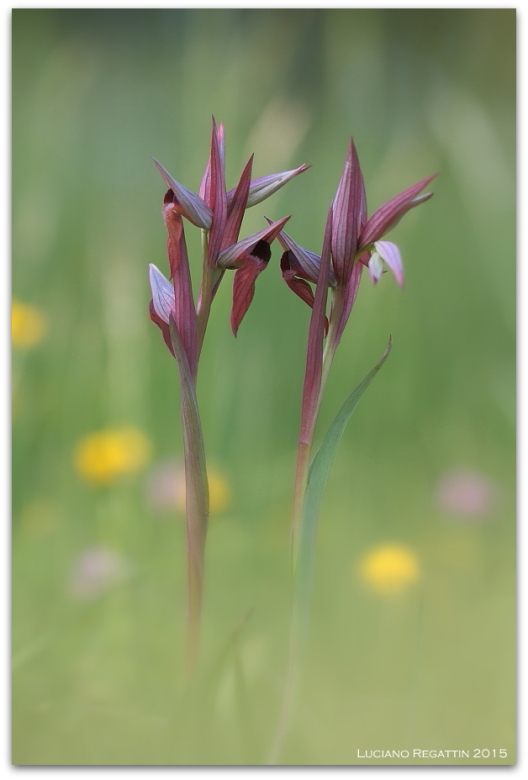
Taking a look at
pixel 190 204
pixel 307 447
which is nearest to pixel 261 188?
pixel 190 204

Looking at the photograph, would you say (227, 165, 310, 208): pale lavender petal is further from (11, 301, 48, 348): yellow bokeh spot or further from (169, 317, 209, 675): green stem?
(11, 301, 48, 348): yellow bokeh spot

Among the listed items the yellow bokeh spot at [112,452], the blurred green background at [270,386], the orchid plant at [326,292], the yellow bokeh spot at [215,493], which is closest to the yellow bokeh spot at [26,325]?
the blurred green background at [270,386]

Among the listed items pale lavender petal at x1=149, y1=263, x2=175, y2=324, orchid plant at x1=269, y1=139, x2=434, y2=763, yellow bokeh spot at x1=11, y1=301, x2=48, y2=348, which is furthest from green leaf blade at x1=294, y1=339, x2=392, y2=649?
yellow bokeh spot at x1=11, y1=301, x2=48, y2=348

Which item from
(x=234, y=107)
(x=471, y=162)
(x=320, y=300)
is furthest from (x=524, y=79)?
(x=320, y=300)

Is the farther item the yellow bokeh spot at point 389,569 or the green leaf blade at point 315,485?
the yellow bokeh spot at point 389,569

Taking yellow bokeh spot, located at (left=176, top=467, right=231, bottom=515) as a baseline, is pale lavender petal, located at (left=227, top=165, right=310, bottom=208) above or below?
above

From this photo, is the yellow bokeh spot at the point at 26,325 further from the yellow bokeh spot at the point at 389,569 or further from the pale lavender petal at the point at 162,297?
the yellow bokeh spot at the point at 389,569
